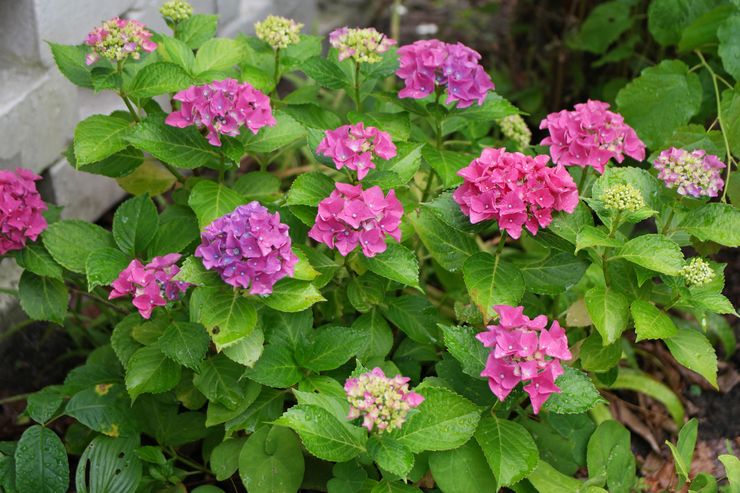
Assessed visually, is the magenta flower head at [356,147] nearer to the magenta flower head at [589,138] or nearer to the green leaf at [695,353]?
the magenta flower head at [589,138]

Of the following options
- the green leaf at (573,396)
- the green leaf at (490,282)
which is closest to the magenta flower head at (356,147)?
the green leaf at (490,282)

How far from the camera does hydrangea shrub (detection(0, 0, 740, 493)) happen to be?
78.1 inches

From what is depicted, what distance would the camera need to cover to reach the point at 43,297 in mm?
2330

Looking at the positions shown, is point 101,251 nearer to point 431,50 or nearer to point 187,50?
point 187,50

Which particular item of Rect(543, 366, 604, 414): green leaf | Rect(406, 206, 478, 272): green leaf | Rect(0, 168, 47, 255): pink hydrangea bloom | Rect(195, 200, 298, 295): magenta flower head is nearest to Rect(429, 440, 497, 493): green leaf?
Rect(543, 366, 604, 414): green leaf

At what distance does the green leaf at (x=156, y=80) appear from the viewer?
2254 mm

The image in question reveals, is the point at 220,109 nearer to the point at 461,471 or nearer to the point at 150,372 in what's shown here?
the point at 150,372

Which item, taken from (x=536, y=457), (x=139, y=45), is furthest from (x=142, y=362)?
(x=536, y=457)

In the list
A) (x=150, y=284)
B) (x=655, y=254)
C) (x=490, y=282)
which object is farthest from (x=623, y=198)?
(x=150, y=284)

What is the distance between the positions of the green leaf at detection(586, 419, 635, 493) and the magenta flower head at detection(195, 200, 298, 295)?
1.09 m

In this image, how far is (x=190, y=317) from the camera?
216 centimetres

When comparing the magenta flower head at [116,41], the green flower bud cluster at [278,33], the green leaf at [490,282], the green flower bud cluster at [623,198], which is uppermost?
the magenta flower head at [116,41]

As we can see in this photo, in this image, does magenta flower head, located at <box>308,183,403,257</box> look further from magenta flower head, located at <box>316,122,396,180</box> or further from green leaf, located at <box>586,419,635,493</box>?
green leaf, located at <box>586,419,635,493</box>

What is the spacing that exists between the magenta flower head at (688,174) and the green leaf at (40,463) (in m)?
1.76
